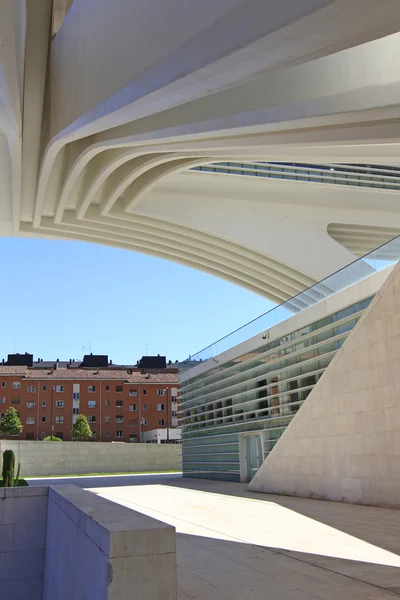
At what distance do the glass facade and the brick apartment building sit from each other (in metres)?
A: 41.7

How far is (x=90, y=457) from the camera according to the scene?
38.5 m

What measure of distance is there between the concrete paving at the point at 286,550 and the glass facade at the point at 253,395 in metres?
4.11

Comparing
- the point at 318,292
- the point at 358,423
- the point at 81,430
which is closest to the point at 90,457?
the point at 318,292

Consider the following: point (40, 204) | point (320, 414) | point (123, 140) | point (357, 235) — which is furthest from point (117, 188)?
point (357, 235)

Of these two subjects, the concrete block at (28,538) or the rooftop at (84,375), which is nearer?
the concrete block at (28,538)

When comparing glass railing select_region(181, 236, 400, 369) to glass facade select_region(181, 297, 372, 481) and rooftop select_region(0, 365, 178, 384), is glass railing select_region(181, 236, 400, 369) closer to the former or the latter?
glass facade select_region(181, 297, 372, 481)

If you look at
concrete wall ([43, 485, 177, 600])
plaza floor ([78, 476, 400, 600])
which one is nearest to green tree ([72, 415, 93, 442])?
plaza floor ([78, 476, 400, 600])

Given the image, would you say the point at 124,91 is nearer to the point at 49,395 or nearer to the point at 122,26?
the point at 122,26

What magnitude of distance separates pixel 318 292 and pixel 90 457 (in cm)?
2586

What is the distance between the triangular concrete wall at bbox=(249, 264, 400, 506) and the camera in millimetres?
12836

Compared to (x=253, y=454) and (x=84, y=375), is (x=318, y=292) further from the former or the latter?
(x=84, y=375)

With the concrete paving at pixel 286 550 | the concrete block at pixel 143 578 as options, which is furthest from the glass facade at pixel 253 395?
the concrete block at pixel 143 578

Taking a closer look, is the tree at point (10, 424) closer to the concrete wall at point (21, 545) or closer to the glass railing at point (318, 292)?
the glass railing at point (318, 292)

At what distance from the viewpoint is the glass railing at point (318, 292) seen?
46.3 ft
